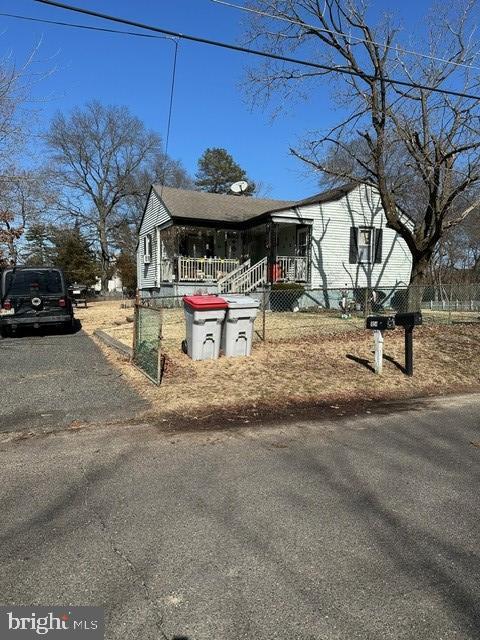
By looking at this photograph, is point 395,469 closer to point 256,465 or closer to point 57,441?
point 256,465

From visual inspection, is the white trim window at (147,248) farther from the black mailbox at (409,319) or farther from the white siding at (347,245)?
the black mailbox at (409,319)

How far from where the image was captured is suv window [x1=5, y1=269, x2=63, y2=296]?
1312 cm

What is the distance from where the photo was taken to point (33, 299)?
509 inches

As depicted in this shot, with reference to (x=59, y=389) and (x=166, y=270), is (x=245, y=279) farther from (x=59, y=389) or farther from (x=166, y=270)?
(x=59, y=389)

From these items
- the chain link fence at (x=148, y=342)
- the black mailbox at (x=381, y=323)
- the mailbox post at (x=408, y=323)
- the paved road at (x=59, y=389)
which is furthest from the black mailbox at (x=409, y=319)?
the paved road at (x=59, y=389)

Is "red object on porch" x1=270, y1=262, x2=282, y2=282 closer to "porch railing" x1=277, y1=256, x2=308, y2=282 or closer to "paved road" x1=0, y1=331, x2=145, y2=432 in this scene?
"porch railing" x1=277, y1=256, x2=308, y2=282

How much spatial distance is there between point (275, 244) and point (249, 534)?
59.8 ft

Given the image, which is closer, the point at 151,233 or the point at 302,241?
the point at 302,241

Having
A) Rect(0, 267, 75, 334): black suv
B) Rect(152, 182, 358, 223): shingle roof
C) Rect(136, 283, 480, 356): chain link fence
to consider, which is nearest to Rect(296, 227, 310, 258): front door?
Rect(152, 182, 358, 223): shingle roof

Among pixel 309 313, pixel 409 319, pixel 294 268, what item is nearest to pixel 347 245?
pixel 294 268

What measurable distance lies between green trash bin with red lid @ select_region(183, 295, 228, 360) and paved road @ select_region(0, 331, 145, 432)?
58.1 inches

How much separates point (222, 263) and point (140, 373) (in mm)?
13691

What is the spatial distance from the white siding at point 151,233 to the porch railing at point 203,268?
2.66 m

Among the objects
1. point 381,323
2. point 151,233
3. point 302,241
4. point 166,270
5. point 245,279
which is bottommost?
point 381,323
